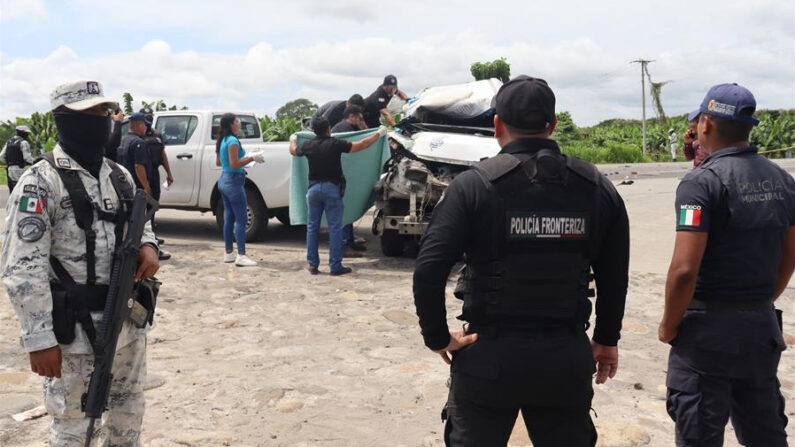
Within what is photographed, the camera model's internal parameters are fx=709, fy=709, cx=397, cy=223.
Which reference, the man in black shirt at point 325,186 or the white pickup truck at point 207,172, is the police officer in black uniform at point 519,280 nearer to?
the man in black shirt at point 325,186

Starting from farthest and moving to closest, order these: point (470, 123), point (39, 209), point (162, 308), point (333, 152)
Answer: point (470, 123) < point (333, 152) < point (162, 308) < point (39, 209)

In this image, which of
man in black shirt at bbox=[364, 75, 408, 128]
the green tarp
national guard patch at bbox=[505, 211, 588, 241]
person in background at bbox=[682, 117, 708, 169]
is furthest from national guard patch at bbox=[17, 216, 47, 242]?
man in black shirt at bbox=[364, 75, 408, 128]

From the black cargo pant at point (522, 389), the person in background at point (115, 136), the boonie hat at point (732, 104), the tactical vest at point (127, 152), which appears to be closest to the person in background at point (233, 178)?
the tactical vest at point (127, 152)

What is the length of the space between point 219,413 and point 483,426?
233 centimetres

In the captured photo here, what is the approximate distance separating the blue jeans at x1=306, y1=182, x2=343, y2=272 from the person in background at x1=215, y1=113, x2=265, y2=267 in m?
0.82

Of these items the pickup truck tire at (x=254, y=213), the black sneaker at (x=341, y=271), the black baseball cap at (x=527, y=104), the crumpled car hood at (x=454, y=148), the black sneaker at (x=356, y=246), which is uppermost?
A: the black baseball cap at (x=527, y=104)

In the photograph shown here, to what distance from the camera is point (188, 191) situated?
32.4 ft

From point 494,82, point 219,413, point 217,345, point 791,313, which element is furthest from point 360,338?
point 494,82

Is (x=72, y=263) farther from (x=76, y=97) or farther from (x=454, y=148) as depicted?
(x=454, y=148)

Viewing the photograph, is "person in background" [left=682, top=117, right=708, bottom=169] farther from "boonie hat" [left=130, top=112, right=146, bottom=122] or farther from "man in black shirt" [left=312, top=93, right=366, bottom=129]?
"boonie hat" [left=130, top=112, right=146, bottom=122]

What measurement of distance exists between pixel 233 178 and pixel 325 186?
1.11 meters

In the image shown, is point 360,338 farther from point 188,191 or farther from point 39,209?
point 188,191

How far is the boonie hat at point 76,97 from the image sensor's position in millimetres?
2883

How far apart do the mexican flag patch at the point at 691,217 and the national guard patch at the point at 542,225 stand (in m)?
0.64
